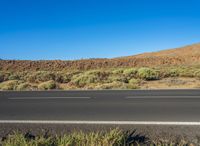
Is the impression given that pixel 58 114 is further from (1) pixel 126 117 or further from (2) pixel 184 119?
(2) pixel 184 119

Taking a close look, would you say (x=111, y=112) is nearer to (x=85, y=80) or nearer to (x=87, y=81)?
(x=87, y=81)

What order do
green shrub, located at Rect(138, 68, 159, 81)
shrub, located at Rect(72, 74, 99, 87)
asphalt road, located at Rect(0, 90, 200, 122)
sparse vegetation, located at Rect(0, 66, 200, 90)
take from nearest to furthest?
1. asphalt road, located at Rect(0, 90, 200, 122)
2. sparse vegetation, located at Rect(0, 66, 200, 90)
3. shrub, located at Rect(72, 74, 99, 87)
4. green shrub, located at Rect(138, 68, 159, 81)

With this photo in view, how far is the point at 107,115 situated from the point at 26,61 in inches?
2418

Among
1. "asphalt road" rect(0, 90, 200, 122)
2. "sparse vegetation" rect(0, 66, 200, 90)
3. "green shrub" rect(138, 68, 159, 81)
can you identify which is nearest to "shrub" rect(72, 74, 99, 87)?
"sparse vegetation" rect(0, 66, 200, 90)

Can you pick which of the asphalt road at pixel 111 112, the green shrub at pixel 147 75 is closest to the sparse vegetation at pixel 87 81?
the green shrub at pixel 147 75

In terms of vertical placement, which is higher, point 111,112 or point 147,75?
point 147,75

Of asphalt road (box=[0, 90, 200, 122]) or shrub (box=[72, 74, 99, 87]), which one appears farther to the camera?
shrub (box=[72, 74, 99, 87])

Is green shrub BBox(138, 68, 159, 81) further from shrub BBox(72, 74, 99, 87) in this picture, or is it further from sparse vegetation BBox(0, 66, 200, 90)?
shrub BBox(72, 74, 99, 87)

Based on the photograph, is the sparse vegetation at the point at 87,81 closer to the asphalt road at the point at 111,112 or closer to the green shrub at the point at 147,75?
the green shrub at the point at 147,75

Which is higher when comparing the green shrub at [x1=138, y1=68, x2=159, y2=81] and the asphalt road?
the green shrub at [x1=138, y1=68, x2=159, y2=81]

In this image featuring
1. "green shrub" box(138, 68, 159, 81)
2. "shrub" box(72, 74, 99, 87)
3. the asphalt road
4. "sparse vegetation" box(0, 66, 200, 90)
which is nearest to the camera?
the asphalt road

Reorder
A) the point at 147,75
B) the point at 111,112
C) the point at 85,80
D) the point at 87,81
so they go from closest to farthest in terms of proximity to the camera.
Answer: the point at 111,112
the point at 87,81
the point at 85,80
the point at 147,75

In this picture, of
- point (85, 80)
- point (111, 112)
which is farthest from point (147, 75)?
point (111, 112)

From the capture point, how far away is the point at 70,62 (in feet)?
217
